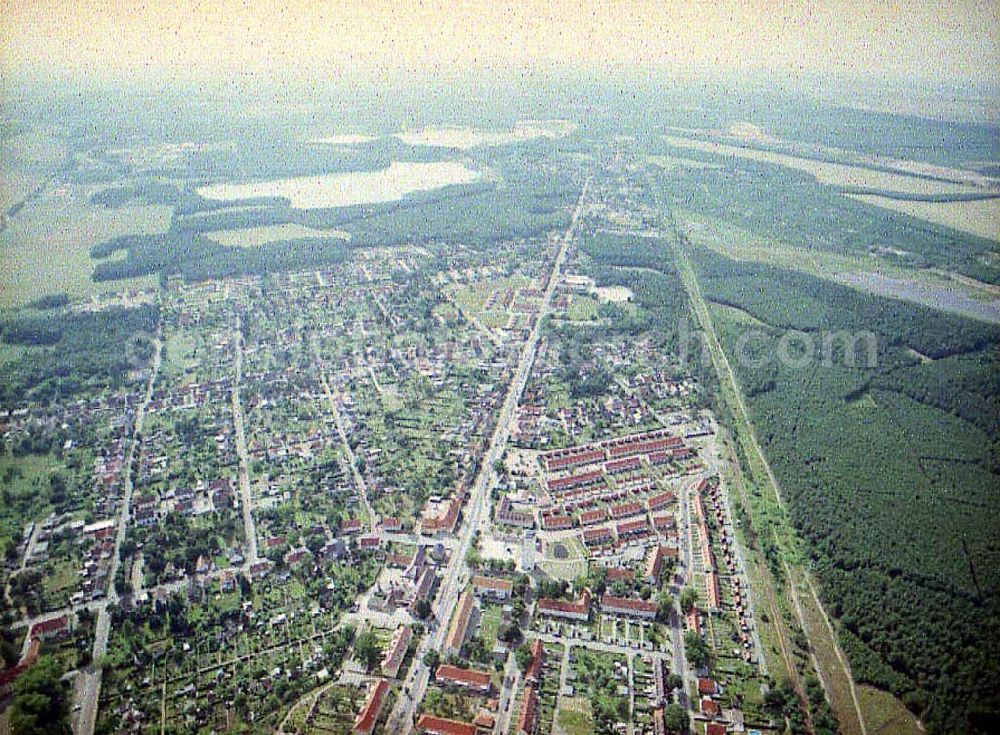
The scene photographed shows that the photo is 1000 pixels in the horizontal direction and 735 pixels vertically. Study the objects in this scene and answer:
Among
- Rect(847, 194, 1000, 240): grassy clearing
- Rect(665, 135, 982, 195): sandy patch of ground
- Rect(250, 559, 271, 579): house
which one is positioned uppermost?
Rect(665, 135, 982, 195): sandy patch of ground

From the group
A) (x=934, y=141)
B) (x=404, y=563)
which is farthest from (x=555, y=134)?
(x=404, y=563)

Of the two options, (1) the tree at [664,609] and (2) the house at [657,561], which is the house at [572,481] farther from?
(1) the tree at [664,609]

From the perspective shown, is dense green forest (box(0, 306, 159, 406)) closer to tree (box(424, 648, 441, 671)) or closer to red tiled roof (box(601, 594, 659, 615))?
tree (box(424, 648, 441, 671))

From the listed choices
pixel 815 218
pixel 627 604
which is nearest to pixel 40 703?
pixel 627 604

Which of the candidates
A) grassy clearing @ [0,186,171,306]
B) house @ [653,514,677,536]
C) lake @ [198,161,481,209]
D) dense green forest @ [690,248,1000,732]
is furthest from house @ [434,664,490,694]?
lake @ [198,161,481,209]

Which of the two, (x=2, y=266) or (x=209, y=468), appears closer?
(x=209, y=468)

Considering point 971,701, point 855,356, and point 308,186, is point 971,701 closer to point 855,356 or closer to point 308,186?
point 855,356

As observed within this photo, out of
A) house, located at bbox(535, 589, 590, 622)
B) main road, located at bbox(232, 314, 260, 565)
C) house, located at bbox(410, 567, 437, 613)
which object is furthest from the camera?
main road, located at bbox(232, 314, 260, 565)
